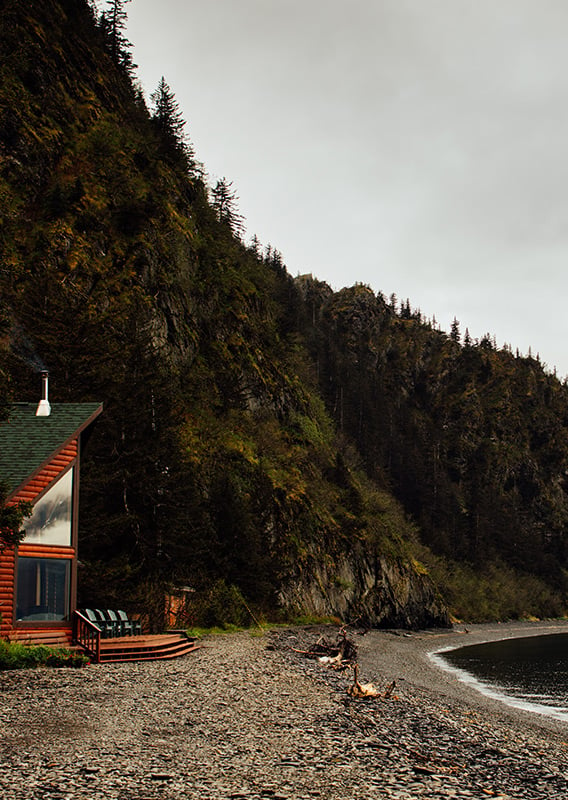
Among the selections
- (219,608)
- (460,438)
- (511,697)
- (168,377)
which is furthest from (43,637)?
(460,438)

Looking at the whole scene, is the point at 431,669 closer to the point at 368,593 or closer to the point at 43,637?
the point at 43,637

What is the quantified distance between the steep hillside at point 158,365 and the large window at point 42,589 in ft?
14.3

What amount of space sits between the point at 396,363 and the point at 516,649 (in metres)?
101

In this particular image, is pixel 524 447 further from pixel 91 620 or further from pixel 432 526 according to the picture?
pixel 91 620

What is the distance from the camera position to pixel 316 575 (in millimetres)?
46562

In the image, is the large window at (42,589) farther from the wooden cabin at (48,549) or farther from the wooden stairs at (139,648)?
the wooden stairs at (139,648)

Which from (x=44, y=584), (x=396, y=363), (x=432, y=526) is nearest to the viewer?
(x=44, y=584)

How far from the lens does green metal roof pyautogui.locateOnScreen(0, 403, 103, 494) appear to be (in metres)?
18.3

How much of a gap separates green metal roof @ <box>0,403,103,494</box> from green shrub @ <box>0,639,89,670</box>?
404 centimetres

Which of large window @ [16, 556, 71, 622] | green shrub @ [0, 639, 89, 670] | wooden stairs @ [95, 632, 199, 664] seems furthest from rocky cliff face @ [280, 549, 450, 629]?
green shrub @ [0, 639, 89, 670]

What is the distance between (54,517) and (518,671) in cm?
2780

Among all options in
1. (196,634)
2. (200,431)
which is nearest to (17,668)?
(196,634)

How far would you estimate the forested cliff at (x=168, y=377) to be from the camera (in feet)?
90.1

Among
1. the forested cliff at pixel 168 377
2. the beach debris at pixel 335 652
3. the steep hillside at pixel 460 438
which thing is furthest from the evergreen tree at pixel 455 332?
the beach debris at pixel 335 652
